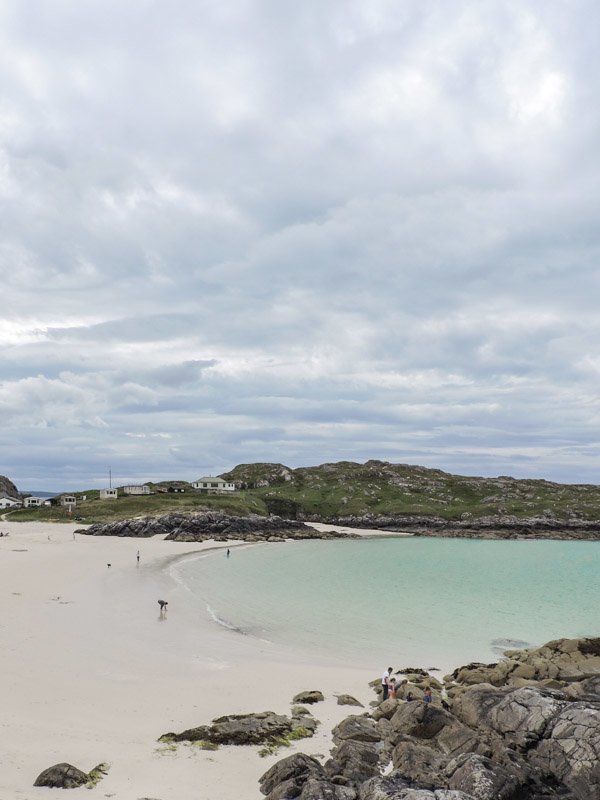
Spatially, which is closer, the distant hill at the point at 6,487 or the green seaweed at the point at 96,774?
the green seaweed at the point at 96,774

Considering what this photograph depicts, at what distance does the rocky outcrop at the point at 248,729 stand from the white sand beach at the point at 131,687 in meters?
0.55

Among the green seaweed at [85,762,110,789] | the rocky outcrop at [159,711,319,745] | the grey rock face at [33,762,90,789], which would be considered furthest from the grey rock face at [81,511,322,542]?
the grey rock face at [33,762,90,789]

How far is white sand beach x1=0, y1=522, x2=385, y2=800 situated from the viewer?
1834 cm

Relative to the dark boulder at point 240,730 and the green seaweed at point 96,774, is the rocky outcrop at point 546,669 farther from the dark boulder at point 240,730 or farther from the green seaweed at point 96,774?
the green seaweed at point 96,774

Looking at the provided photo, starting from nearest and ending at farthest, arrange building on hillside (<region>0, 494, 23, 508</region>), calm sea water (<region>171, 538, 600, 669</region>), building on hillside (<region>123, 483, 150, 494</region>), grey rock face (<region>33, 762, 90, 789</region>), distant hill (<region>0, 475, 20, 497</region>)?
grey rock face (<region>33, 762, 90, 789</region>) → calm sea water (<region>171, 538, 600, 669</region>) → building on hillside (<region>0, 494, 23, 508</region>) → building on hillside (<region>123, 483, 150, 494</region>) → distant hill (<region>0, 475, 20, 497</region>)

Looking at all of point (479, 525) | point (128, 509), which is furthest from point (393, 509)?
point (128, 509)

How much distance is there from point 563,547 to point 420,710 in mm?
122082

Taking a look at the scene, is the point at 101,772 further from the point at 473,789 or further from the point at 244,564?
the point at 244,564

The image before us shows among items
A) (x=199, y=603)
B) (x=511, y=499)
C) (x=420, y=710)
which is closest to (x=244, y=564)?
(x=199, y=603)

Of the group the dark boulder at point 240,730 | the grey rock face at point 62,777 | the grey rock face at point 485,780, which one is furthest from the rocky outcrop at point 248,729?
the grey rock face at point 485,780

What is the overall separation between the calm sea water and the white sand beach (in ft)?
14.7

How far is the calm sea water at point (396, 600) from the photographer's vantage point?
40125 millimetres

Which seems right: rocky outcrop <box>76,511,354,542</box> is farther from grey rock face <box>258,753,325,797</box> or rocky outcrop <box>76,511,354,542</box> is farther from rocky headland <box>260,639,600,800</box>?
grey rock face <box>258,753,325,797</box>

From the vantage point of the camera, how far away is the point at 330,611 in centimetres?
4984
